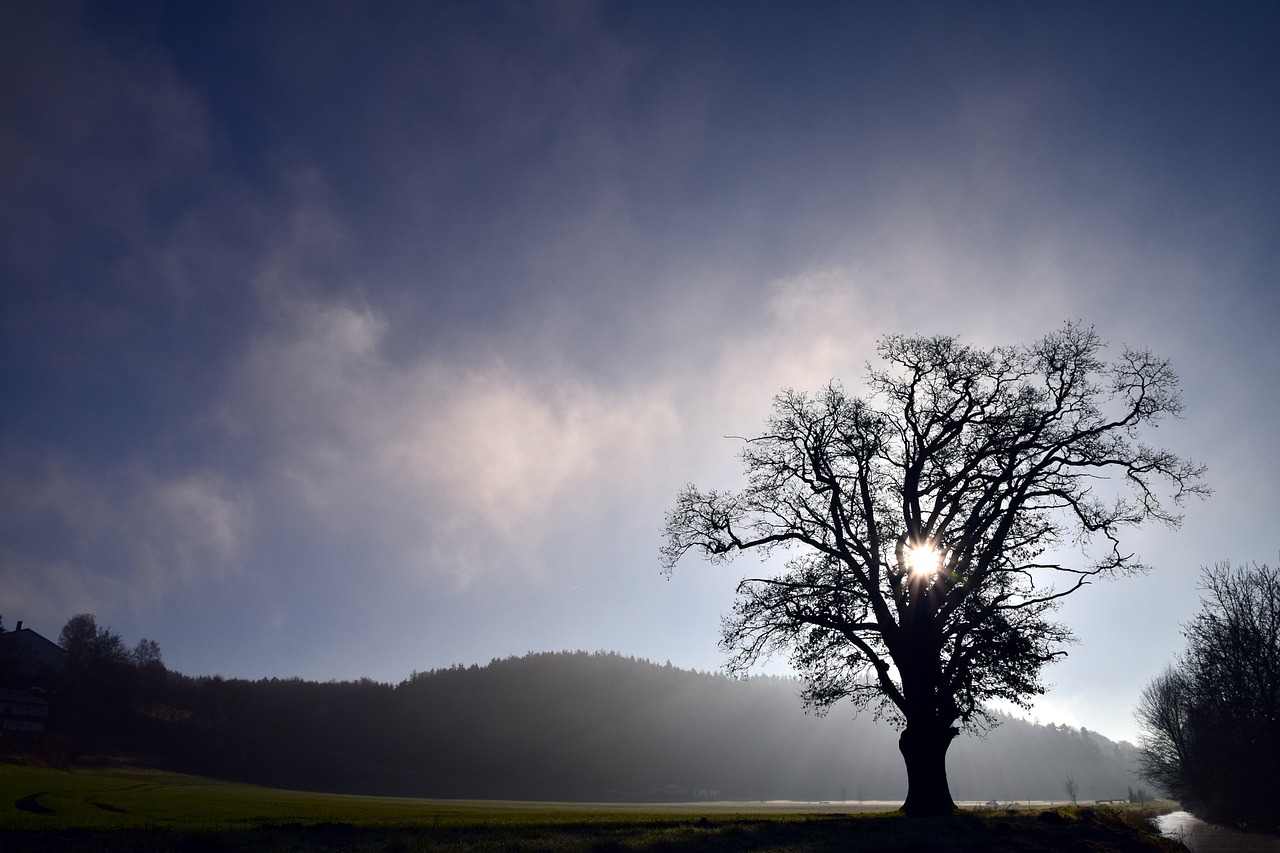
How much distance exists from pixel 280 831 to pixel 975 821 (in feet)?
64.2

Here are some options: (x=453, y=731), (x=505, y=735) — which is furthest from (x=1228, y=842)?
(x=453, y=731)

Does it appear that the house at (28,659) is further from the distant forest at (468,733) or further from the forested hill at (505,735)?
the forested hill at (505,735)

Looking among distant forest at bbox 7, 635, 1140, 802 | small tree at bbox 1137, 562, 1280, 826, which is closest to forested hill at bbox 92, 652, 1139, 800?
distant forest at bbox 7, 635, 1140, 802

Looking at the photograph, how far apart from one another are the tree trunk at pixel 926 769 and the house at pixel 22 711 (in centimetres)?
13784

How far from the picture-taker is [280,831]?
15.4m

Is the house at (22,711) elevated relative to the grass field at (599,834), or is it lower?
lower

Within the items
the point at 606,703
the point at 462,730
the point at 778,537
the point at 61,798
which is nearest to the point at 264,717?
the point at 462,730

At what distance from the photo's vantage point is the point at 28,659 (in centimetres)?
12069

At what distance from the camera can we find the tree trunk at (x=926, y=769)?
23.2 meters

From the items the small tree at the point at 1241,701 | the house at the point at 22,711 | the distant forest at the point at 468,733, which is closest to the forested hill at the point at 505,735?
the distant forest at the point at 468,733

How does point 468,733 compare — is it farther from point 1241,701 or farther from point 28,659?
point 1241,701

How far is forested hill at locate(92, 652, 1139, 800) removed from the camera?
438 ft

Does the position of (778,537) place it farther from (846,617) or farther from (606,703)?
(606,703)

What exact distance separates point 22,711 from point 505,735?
96.5 meters
